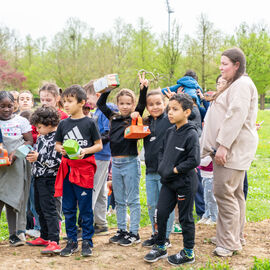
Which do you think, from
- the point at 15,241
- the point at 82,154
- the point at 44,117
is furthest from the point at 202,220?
the point at 44,117

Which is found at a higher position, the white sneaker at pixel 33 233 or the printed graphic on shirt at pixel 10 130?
the printed graphic on shirt at pixel 10 130

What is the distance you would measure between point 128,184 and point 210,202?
1609 mm

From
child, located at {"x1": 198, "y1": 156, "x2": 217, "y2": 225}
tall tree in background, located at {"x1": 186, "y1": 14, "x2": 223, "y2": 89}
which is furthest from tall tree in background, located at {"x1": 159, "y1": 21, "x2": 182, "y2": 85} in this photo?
child, located at {"x1": 198, "y1": 156, "x2": 217, "y2": 225}

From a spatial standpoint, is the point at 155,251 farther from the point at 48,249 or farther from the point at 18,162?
the point at 18,162

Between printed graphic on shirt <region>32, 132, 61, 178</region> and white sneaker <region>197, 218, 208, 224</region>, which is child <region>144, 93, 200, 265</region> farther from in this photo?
white sneaker <region>197, 218, 208, 224</region>

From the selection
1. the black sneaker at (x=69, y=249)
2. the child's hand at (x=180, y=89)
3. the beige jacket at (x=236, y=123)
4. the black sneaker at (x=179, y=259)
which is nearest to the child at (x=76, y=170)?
the black sneaker at (x=69, y=249)

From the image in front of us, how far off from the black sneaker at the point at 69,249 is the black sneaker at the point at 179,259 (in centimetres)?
113

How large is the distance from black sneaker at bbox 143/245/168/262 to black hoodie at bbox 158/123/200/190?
2.46 feet

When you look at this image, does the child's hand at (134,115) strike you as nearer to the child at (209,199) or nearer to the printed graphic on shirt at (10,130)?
the printed graphic on shirt at (10,130)

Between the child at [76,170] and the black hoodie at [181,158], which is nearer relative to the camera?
the black hoodie at [181,158]

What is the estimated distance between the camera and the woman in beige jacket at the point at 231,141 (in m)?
3.75

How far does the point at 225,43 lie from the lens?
2691 centimetres

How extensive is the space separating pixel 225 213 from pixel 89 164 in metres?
1.68

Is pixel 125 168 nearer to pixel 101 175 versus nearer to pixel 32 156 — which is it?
pixel 101 175
